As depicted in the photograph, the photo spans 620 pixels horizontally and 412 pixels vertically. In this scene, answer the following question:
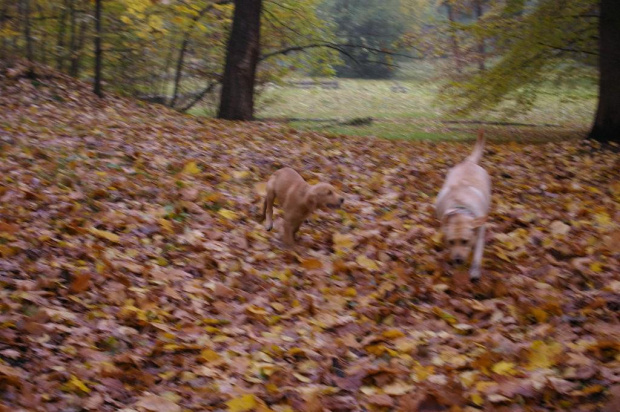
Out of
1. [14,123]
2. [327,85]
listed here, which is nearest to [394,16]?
[327,85]

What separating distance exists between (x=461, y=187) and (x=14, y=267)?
4510 mm

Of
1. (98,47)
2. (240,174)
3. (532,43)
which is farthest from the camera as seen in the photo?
(532,43)

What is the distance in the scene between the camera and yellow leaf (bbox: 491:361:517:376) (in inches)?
172

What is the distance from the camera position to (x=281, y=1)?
17047mm

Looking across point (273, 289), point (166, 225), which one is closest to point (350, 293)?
point (273, 289)

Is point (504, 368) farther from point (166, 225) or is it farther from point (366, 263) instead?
point (166, 225)

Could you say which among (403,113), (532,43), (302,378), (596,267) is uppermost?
(532,43)

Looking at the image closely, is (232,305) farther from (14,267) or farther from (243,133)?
(243,133)

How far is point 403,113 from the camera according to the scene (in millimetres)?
27016

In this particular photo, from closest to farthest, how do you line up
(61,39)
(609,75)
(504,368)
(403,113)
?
(504,368) → (609,75) → (61,39) → (403,113)

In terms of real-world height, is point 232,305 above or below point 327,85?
below

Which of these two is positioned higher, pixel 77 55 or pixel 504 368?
pixel 77 55

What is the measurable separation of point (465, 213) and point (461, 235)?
0.96 ft

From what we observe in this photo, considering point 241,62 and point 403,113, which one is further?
point 403,113
